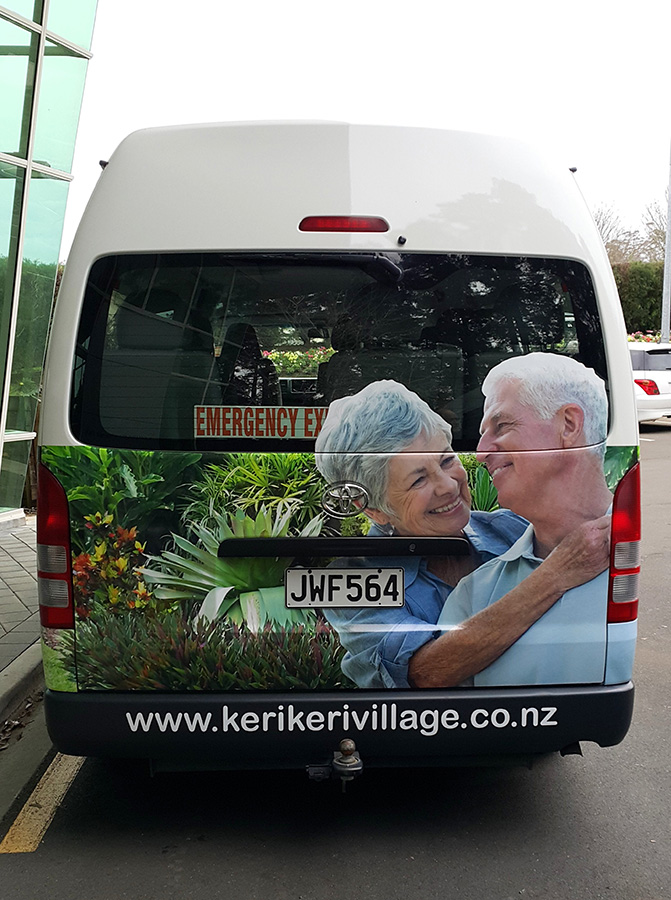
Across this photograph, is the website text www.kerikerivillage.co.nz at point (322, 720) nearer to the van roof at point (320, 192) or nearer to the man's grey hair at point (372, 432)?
the man's grey hair at point (372, 432)

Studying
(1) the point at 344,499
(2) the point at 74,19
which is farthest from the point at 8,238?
(1) the point at 344,499

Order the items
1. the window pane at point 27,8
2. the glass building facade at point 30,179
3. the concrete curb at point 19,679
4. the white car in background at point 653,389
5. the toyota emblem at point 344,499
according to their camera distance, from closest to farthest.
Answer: the toyota emblem at point 344,499 < the concrete curb at point 19,679 < the window pane at point 27,8 < the glass building facade at point 30,179 < the white car in background at point 653,389

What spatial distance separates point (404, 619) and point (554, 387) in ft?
2.96

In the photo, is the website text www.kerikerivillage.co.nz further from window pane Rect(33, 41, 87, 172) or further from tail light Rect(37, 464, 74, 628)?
window pane Rect(33, 41, 87, 172)

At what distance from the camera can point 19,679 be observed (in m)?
5.18

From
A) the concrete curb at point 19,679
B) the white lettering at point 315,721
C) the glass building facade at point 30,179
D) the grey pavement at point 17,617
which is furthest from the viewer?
the glass building facade at point 30,179

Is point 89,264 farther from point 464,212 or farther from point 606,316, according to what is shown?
point 606,316

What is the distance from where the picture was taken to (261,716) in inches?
130

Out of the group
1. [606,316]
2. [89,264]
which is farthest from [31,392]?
[606,316]

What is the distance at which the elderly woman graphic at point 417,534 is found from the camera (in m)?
3.20

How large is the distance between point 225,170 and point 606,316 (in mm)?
1349

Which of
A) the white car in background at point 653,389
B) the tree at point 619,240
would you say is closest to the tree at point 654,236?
the tree at point 619,240

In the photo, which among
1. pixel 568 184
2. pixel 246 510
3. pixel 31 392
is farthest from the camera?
pixel 31 392

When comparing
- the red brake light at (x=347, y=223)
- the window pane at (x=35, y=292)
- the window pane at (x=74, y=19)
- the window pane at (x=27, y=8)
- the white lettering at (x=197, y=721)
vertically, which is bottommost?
the white lettering at (x=197, y=721)
